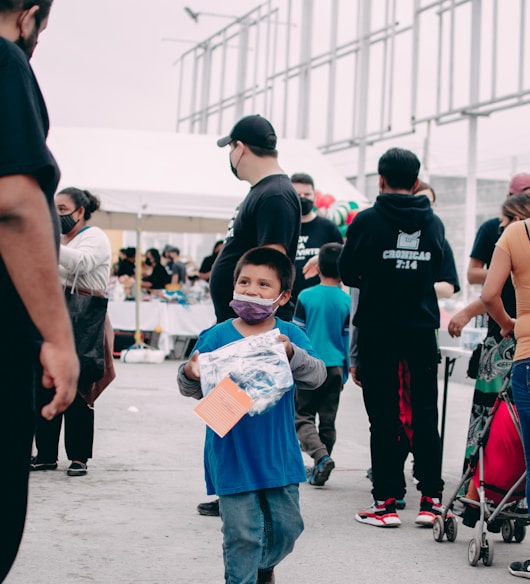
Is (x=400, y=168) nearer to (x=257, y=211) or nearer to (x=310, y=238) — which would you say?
(x=257, y=211)

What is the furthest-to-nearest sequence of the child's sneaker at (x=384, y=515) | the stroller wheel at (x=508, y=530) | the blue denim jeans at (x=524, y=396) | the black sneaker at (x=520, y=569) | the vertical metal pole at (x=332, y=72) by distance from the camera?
the vertical metal pole at (x=332, y=72) → the child's sneaker at (x=384, y=515) → the stroller wheel at (x=508, y=530) → the black sneaker at (x=520, y=569) → the blue denim jeans at (x=524, y=396)

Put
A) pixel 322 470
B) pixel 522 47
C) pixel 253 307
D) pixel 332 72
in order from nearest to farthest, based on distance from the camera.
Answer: pixel 253 307 < pixel 322 470 < pixel 522 47 < pixel 332 72

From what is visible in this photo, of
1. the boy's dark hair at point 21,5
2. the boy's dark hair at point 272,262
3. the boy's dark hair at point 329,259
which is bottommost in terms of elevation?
the boy's dark hair at point 272,262

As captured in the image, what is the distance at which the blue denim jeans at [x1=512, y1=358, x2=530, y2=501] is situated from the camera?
4.03 meters

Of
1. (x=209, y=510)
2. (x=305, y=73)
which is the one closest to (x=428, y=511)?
(x=209, y=510)

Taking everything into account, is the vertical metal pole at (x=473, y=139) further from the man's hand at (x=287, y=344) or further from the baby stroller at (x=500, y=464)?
the man's hand at (x=287, y=344)

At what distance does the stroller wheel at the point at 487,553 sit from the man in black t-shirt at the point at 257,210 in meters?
1.34

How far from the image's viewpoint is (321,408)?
639 centimetres

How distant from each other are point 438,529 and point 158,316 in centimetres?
1095

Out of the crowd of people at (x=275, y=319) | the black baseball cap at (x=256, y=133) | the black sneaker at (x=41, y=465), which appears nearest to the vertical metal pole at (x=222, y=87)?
the crowd of people at (x=275, y=319)

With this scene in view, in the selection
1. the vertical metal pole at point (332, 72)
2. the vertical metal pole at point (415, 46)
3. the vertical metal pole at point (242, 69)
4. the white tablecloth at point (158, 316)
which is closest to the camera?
the white tablecloth at point (158, 316)

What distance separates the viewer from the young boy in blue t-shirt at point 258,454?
3.37 m

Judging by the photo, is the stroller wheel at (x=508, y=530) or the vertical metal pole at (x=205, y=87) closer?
the stroller wheel at (x=508, y=530)

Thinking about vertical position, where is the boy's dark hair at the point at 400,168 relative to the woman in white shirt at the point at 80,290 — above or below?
above
